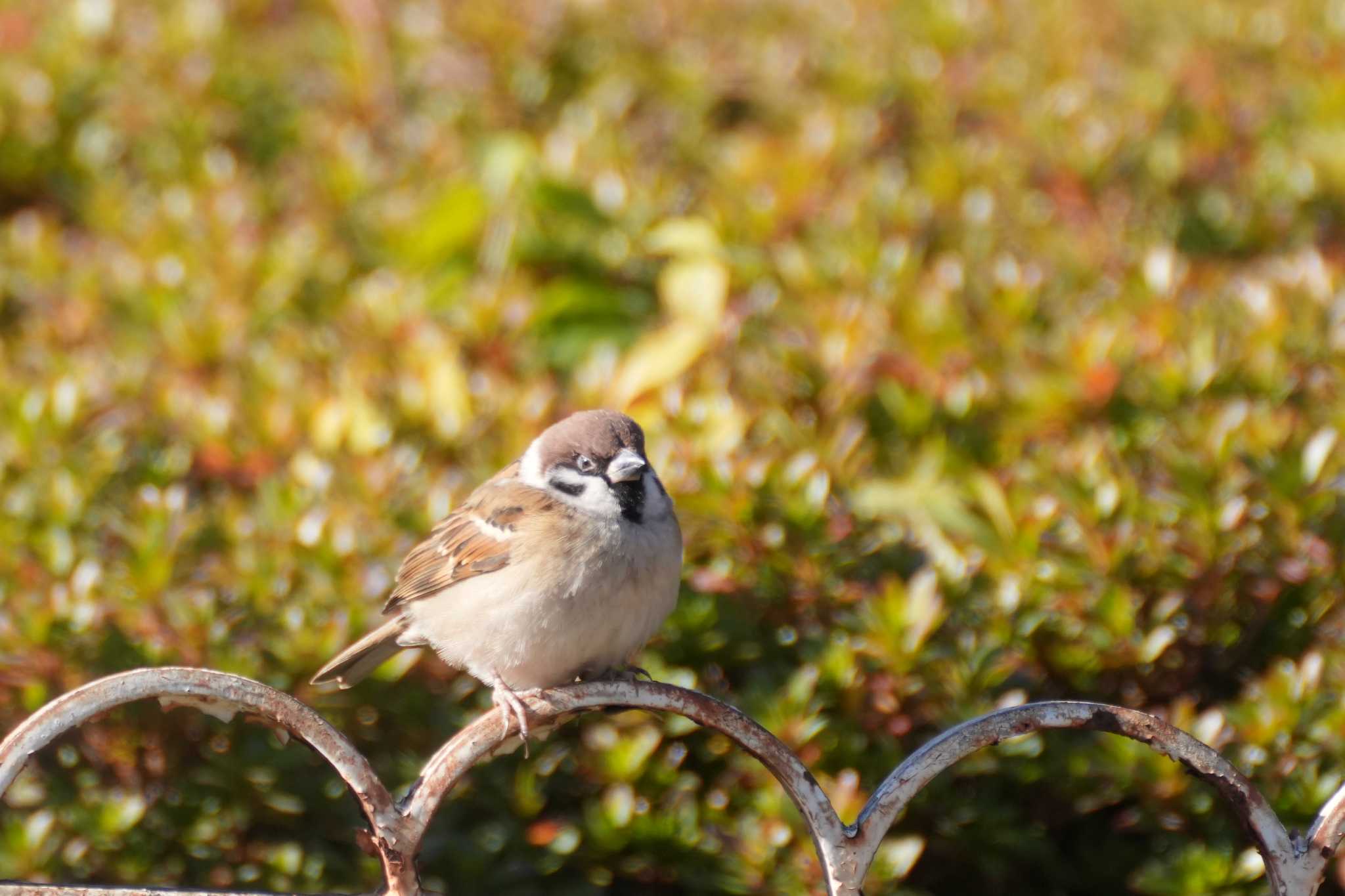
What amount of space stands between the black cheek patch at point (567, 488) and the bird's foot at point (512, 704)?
459 mm

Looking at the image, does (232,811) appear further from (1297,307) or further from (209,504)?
(1297,307)

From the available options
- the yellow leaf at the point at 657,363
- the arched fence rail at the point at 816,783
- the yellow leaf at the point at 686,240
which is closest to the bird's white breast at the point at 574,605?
the arched fence rail at the point at 816,783

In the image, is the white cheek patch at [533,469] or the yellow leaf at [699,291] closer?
the white cheek patch at [533,469]

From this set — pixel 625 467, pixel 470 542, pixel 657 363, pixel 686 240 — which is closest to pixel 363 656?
pixel 470 542

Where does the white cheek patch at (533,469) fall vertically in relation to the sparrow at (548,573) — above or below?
above

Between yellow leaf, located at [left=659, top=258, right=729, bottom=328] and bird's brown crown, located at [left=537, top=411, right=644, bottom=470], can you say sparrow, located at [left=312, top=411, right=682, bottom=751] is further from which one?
yellow leaf, located at [left=659, top=258, right=729, bottom=328]

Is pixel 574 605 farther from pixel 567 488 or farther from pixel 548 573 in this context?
pixel 567 488

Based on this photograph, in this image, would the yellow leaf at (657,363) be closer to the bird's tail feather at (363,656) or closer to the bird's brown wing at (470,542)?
the bird's brown wing at (470,542)

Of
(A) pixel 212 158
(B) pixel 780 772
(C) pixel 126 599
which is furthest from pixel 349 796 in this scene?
(A) pixel 212 158

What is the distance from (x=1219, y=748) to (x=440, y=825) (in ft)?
5.38

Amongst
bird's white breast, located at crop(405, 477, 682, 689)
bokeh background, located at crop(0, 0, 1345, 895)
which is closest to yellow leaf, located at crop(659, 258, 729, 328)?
bokeh background, located at crop(0, 0, 1345, 895)

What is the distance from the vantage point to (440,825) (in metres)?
3.18

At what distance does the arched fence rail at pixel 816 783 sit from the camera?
6.86 feet

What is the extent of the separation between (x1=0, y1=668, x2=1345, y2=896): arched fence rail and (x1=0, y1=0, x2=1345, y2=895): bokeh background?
75 centimetres
